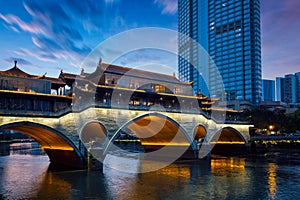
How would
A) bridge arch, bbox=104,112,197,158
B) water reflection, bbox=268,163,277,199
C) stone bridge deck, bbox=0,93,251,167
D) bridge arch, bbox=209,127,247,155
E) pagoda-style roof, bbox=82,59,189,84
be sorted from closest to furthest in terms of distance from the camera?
water reflection, bbox=268,163,277,199 → stone bridge deck, bbox=0,93,251,167 → bridge arch, bbox=104,112,197,158 → pagoda-style roof, bbox=82,59,189,84 → bridge arch, bbox=209,127,247,155

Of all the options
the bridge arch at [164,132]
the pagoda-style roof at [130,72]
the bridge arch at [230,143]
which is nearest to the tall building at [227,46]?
the bridge arch at [230,143]

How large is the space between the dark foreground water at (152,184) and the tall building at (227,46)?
9538 centimetres

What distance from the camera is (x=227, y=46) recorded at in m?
132

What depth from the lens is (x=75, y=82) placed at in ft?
129

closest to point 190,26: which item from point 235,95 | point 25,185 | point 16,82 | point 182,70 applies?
point 182,70

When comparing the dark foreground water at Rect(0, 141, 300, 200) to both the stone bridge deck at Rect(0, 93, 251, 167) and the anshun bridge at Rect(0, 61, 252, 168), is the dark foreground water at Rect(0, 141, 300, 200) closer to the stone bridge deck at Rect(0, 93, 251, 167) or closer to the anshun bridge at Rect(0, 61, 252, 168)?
the stone bridge deck at Rect(0, 93, 251, 167)

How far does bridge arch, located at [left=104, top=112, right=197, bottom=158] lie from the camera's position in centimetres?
4084

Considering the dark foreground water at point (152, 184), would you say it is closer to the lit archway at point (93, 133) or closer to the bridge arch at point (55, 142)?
the bridge arch at point (55, 142)

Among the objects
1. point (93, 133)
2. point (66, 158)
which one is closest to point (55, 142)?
point (66, 158)

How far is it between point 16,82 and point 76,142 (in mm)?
11099

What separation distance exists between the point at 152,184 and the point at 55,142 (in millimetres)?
15110

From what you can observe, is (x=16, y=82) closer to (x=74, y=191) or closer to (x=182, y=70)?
(x=74, y=191)

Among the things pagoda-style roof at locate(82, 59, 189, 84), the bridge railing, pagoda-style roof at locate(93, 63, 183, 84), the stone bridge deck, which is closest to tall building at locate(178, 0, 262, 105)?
pagoda-style roof at locate(93, 63, 183, 84)

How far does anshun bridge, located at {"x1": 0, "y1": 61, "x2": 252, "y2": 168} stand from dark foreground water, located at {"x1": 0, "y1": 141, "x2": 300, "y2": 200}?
423 cm
